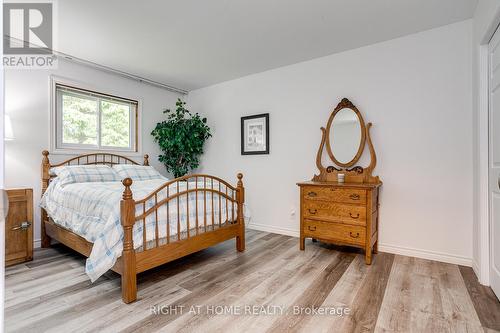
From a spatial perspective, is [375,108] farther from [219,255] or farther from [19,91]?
[19,91]

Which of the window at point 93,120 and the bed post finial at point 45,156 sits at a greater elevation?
the window at point 93,120

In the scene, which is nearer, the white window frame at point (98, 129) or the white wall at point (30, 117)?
the white wall at point (30, 117)

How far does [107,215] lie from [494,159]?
303 cm

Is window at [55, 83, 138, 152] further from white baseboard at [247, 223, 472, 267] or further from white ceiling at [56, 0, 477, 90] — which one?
white baseboard at [247, 223, 472, 267]

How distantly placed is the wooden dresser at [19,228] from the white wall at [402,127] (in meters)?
2.85

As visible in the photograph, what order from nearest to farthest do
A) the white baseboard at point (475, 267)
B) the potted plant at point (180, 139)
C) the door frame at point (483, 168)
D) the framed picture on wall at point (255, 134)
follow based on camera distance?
the door frame at point (483, 168)
the white baseboard at point (475, 267)
the framed picture on wall at point (255, 134)
the potted plant at point (180, 139)

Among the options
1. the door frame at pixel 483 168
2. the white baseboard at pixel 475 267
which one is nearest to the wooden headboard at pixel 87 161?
the door frame at pixel 483 168

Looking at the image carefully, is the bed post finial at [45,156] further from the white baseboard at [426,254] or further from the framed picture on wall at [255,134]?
the white baseboard at [426,254]

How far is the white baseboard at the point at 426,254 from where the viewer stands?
8.24 ft

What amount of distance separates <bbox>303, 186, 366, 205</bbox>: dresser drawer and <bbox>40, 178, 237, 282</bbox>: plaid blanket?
2.96 feet

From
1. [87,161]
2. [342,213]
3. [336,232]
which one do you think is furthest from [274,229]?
[87,161]

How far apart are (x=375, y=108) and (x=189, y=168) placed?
314cm

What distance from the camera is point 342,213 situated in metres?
2.72

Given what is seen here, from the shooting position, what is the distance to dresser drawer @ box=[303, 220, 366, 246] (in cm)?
262
